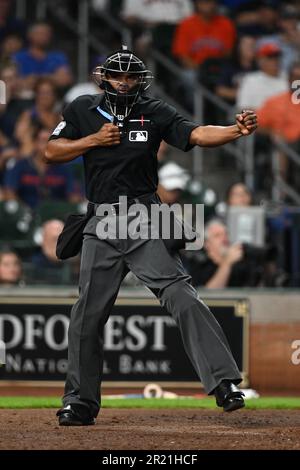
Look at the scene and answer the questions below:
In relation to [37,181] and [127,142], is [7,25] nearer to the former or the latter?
[37,181]

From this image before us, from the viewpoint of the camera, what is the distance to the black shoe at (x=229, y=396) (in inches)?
268

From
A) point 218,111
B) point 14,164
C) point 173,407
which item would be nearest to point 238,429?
point 173,407

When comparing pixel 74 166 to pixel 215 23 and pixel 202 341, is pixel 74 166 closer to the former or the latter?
pixel 215 23

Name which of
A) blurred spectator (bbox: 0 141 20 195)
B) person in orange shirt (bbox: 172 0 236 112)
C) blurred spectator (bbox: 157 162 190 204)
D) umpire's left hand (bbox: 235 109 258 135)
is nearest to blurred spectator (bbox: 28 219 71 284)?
blurred spectator (bbox: 157 162 190 204)

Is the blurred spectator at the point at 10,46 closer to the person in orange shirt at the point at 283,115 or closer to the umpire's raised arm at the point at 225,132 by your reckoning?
the person in orange shirt at the point at 283,115

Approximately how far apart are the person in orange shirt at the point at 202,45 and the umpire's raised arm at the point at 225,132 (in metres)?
7.68

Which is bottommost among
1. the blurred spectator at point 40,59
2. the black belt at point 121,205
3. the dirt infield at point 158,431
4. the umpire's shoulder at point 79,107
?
the dirt infield at point 158,431

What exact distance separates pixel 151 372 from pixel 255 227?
1.76m

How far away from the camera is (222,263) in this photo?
38.9 feet

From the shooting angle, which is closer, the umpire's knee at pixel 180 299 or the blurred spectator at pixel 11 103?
the umpire's knee at pixel 180 299

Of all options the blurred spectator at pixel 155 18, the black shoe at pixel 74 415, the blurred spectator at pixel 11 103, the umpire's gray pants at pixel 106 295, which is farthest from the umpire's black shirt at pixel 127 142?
the blurred spectator at pixel 155 18

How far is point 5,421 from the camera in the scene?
25.0 feet

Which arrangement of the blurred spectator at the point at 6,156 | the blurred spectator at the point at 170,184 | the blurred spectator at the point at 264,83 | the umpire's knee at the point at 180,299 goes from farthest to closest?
the blurred spectator at the point at 264,83 → the blurred spectator at the point at 6,156 → the blurred spectator at the point at 170,184 → the umpire's knee at the point at 180,299

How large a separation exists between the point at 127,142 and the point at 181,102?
7.92 meters
